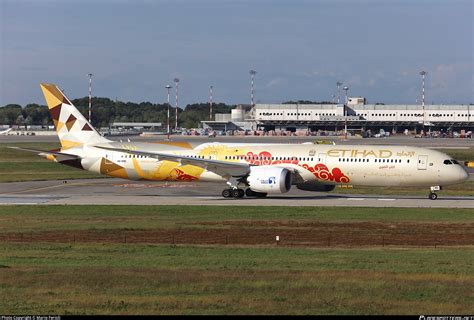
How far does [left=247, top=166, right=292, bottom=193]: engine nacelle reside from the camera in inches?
2227

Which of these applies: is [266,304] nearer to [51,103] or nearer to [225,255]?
[225,255]

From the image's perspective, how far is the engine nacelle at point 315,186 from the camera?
59562 mm

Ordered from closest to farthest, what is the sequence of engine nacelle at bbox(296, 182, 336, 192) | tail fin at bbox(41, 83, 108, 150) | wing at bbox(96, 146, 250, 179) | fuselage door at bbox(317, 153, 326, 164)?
fuselage door at bbox(317, 153, 326, 164) < wing at bbox(96, 146, 250, 179) < engine nacelle at bbox(296, 182, 336, 192) < tail fin at bbox(41, 83, 108, 150)

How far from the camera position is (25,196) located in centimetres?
6022

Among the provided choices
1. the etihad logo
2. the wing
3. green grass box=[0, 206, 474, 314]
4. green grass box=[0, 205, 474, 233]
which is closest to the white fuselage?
the etihad logo

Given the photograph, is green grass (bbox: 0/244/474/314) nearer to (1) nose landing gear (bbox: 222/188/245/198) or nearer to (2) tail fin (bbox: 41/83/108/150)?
(1) nose landing gear (bbox: 222/188/245/198)

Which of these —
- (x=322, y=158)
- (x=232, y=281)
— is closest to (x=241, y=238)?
(x=232, y=281)

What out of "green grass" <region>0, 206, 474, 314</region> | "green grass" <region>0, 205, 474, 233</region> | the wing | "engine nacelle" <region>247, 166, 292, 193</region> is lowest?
"green grass" <region>0, 205, 474, 233</region>

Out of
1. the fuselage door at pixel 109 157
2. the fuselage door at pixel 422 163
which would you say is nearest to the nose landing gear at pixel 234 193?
the fuselage door at pixel 109 157

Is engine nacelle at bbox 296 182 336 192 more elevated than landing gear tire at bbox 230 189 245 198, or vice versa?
engine nacelle at bbox 296 182 336 192

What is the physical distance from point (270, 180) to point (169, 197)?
7681 mm

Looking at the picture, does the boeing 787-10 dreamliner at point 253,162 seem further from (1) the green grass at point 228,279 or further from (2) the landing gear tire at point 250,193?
(1) the green grass at point 228,279

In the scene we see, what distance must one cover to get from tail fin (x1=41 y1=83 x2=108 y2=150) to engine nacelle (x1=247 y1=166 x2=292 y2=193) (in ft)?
42.1

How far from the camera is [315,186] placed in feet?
196
